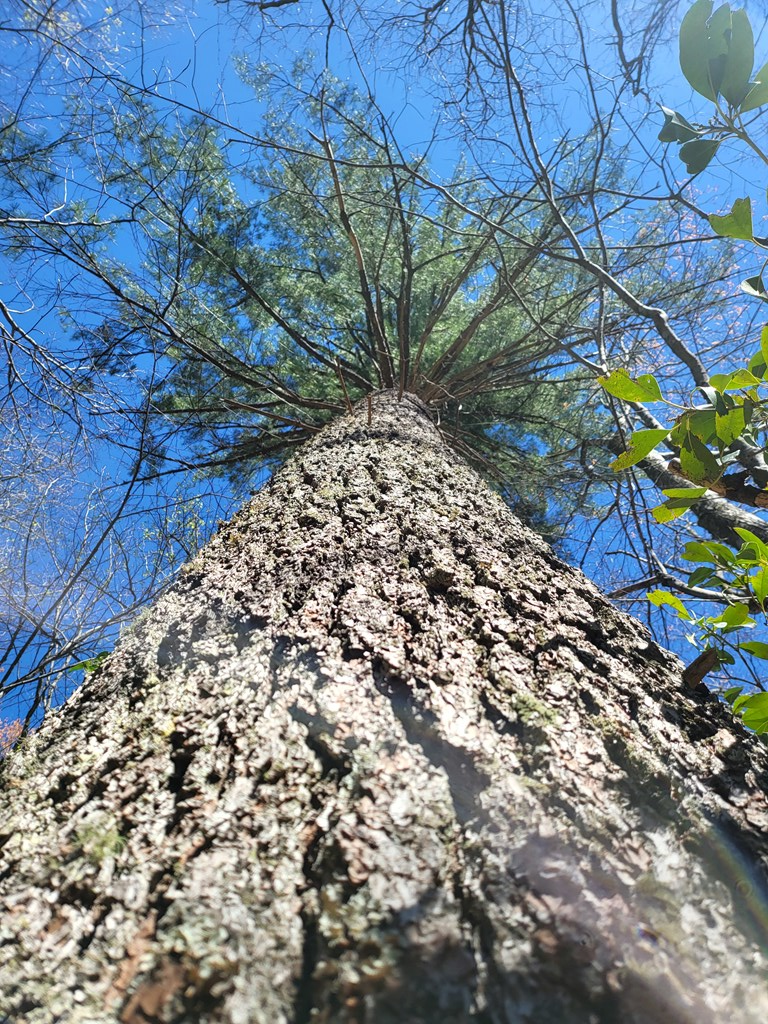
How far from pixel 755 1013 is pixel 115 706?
92 cm

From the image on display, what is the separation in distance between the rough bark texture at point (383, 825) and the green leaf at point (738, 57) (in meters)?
1.12

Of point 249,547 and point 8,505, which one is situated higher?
point 8,505

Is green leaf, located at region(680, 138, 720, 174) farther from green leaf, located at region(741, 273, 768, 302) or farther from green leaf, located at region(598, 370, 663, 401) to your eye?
green leaf, located at region(598, 370, 663, 401)

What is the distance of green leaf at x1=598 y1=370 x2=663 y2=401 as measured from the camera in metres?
1.20

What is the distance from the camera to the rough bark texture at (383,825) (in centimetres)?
51

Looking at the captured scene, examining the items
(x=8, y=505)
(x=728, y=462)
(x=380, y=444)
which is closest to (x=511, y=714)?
(x=728, y=462)

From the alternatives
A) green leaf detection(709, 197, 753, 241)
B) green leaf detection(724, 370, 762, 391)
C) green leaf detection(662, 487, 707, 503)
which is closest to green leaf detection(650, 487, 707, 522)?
green leaf detection(662, 487, 707, 503)

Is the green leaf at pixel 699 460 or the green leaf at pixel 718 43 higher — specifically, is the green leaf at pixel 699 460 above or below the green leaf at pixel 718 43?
below

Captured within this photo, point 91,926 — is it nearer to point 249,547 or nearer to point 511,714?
point 511,714

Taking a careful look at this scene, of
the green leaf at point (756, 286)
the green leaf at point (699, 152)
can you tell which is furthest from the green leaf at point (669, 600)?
the green leaf at point (699, 152)

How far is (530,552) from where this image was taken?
1.59m

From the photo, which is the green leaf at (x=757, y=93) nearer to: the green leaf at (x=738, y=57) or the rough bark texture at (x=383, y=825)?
the green leaf at (x=738, y=57)

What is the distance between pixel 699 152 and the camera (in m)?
1.34

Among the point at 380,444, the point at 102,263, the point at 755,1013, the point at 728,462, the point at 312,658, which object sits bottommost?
the point at 755,1013
